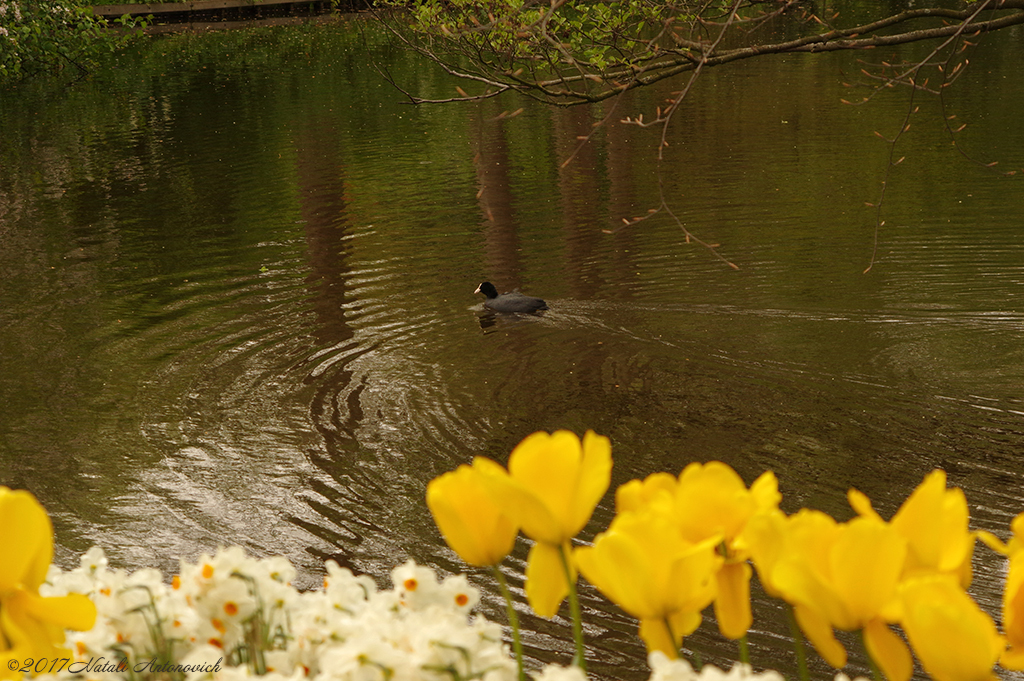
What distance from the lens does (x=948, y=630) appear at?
959 millimetres

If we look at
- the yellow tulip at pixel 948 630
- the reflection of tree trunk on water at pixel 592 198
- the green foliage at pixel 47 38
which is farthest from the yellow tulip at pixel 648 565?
the green foliage at pixel 47 38

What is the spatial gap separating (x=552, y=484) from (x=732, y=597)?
270 mm

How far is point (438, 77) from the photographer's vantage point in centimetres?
2391

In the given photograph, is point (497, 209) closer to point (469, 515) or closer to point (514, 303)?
point (514, 303)

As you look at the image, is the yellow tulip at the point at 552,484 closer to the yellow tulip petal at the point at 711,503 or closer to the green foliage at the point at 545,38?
the yellow tulip petal at the point at 711,503


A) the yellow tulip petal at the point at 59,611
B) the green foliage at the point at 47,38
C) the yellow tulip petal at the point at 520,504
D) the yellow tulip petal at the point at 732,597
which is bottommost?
the yellow tulip petal at the point at 732,597

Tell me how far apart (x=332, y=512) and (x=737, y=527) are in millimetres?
4438

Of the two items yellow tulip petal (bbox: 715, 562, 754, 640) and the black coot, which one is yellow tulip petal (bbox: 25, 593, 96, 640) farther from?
the black coot

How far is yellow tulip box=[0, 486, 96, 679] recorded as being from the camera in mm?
1117

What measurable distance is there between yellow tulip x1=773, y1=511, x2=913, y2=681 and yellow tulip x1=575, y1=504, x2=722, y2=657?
0.31ft

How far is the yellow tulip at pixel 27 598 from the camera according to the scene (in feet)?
3.67

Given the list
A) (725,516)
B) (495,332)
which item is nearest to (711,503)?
(725,516)

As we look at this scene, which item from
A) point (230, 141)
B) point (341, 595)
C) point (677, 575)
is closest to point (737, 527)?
point (677, 575)

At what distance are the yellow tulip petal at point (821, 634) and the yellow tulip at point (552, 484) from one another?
257 millimetres
